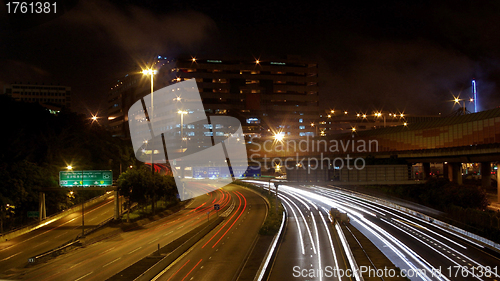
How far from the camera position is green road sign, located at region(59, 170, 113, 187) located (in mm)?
42312

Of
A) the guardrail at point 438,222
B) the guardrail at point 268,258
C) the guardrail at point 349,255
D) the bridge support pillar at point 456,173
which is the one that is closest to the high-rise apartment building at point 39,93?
the guardrail at point 438,222

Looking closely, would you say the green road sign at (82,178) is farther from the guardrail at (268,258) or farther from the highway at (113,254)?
the guardrail at (268,258)

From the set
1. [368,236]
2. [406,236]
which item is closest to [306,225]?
[368,236]

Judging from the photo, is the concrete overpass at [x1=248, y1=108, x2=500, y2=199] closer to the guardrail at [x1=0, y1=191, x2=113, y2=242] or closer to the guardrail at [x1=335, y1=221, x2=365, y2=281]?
the guardrail at [x1=335, y1=221, x2=365, y2=281]

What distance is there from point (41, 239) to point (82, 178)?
823cm

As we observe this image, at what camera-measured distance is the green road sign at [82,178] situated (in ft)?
139

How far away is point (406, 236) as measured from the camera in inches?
1200

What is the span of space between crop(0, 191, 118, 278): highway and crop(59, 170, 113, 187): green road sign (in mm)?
5063

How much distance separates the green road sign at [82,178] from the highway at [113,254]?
25.4 feet

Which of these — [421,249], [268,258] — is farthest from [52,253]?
[421,249]

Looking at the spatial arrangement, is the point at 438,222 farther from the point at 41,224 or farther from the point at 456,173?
the point at 41,224

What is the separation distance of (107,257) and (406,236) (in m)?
24.6

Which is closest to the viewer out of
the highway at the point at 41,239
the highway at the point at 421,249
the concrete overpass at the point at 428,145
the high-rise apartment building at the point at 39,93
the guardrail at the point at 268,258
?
the guardrail at the point at 268,258

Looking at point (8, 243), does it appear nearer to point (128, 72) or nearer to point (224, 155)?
point (224, 155)
